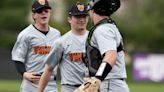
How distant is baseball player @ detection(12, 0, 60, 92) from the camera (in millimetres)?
9125

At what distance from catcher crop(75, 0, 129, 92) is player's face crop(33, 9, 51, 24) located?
2163 mm

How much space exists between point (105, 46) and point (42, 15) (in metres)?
2.70

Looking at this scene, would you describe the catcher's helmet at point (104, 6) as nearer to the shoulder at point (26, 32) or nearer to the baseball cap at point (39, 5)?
the baseball cap at point (39, 5)

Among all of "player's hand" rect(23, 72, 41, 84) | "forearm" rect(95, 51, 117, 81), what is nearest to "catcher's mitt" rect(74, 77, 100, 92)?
"forearm" rect(95, 51, 117, 81)

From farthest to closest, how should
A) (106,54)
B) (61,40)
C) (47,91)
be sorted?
(47,91), (61,40), (106,54)

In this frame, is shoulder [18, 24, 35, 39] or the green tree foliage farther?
the green tree foliage

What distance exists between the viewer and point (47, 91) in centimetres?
913

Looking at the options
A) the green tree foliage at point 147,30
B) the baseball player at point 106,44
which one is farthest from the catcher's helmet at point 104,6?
the green tree foliage at point 147,30

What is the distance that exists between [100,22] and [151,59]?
21068 millimetres

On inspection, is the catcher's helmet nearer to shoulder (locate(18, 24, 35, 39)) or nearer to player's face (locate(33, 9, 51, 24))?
player's face (locate(33, 9, 51, 24))

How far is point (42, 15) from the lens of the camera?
9.15 m

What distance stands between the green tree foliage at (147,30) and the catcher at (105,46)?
3552 cm

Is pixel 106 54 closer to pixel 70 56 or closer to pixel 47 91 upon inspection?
pixel 70 56

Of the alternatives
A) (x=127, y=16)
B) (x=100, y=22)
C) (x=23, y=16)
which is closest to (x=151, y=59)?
(x=23, y=16)
